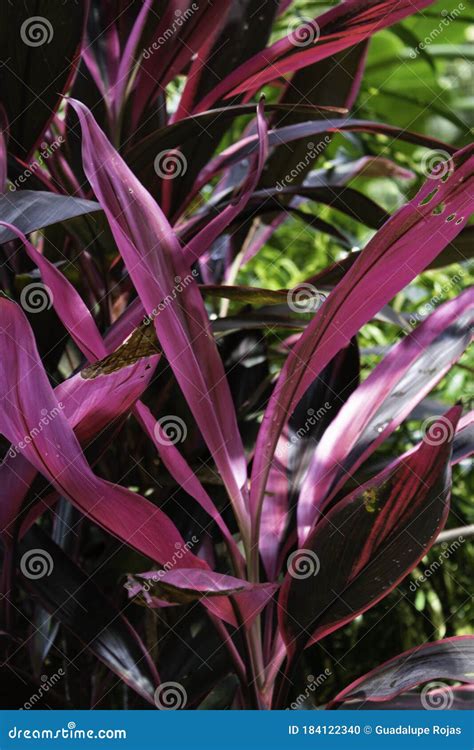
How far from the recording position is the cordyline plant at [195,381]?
0.55m

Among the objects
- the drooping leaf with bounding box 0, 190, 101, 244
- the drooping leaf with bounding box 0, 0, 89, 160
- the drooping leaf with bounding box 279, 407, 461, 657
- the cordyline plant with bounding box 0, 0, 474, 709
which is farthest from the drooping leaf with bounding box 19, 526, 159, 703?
the drooping leaf with bounding box 0, 0, 89, 160

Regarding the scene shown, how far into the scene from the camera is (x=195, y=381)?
0.60m

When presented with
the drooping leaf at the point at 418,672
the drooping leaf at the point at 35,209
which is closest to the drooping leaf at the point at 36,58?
the drooping leaf at the point at 35,209

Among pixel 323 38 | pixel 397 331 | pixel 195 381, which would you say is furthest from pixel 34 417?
pixel 397 331

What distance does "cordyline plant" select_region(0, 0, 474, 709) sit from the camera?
0.55m

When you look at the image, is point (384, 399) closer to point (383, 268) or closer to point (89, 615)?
point (383, 268)

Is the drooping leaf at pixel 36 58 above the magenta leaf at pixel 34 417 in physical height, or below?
above

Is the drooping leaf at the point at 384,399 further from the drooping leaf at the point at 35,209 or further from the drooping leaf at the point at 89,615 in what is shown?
the drooping leaf at the point at 35,209

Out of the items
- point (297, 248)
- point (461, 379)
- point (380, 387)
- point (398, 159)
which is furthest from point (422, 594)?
point (297, 248)

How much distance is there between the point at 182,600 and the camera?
51 centimetres

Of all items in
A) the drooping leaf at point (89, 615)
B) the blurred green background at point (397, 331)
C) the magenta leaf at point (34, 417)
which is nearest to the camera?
the magenta leaf at point (34, 417)

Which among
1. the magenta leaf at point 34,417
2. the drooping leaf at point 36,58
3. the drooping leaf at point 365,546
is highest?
the drooping leaf at point 36,58

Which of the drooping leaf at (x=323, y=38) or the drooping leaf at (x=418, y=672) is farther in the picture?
the drooping leaf at (x=323, y=38)
